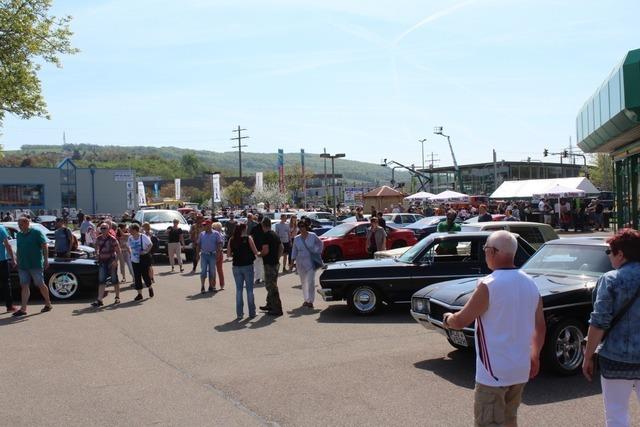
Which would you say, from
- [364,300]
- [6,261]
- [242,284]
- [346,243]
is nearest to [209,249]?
[242,284]

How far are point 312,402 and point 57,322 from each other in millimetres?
6523

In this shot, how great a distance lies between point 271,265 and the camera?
37.9 feet

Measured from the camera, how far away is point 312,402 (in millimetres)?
6113

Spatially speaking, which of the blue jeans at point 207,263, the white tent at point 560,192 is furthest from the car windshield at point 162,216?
the white tent at point 560,192

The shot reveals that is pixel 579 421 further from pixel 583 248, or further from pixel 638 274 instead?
pixel 583 248

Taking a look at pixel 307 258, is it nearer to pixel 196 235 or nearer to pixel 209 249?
pixel 209 249

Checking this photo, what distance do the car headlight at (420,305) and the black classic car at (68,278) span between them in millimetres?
8048

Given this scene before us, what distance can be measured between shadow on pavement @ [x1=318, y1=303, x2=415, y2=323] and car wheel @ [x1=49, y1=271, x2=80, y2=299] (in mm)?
5522

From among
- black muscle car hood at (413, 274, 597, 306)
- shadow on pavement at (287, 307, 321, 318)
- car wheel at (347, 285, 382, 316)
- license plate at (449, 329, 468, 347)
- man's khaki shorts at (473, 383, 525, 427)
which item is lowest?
shadow on pavement at (287, 307, 321, 318)

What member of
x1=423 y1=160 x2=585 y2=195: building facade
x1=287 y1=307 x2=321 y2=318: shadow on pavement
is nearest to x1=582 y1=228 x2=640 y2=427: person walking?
x1=287 y1=307 x2=321 y2=318: shadow on pavement

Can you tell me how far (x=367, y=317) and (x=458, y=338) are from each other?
396 centimetres

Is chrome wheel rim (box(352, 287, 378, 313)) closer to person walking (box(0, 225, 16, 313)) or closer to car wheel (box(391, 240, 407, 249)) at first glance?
person walking (box(0, 225, 16, 313))

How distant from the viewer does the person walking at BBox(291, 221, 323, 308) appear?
1216 cm

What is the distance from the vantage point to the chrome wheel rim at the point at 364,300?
36.4 feet
